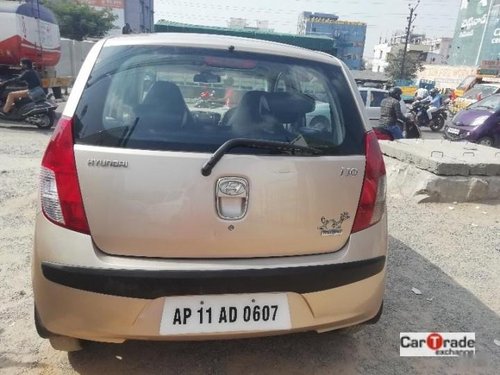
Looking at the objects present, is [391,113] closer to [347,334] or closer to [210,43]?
[347,334]

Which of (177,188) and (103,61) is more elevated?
(103,61)

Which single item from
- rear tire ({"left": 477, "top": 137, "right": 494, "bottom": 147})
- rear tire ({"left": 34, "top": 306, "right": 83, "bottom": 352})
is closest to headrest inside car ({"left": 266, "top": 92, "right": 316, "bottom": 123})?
rear tire ({"left": 34, "top": 306, "right": 83, "bottom": 352})

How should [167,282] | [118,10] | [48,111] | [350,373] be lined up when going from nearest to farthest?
[167,282] → [350,373] → [48,111] → [118,10]

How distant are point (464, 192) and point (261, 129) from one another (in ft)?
14.1

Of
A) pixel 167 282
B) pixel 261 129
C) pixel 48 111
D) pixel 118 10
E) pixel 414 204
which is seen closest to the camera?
pixel 167 282

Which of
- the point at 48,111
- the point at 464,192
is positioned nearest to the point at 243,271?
the point at 464,192

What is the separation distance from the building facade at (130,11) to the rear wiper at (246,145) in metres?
48.8

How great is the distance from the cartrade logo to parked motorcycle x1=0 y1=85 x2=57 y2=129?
29.8ft

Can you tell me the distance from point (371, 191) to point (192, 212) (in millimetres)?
828

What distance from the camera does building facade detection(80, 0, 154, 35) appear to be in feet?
178

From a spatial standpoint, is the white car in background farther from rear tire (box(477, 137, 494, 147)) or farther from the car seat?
the car seat

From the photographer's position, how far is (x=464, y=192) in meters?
5.29

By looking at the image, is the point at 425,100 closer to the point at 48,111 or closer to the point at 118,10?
the point at 48,111

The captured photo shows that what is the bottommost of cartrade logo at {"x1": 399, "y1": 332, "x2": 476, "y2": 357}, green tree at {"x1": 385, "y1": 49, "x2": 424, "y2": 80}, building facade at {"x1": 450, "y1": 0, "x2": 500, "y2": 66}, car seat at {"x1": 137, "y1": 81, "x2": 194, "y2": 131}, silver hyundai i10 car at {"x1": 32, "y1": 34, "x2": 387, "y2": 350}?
green tree at {"x1": 385, "y1": 49, "x2": 424, "y2": 80}
